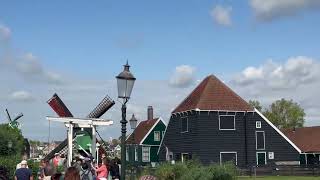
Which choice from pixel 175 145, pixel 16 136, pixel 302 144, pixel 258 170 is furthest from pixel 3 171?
pixel 302 144

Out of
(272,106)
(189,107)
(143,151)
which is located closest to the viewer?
(189,107)

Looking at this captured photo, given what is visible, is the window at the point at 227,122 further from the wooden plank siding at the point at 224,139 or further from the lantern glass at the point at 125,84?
the lantern glass at the point at 125,84

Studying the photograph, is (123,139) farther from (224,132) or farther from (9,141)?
(9,141)

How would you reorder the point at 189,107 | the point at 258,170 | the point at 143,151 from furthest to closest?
the point at 143,151 < the point at 189,107 < the point at 258,170

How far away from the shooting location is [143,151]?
6378cm

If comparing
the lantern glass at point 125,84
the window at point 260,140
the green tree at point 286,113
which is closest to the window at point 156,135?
the window at point 260,140

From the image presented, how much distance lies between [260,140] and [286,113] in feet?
146

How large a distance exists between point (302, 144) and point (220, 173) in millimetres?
41621

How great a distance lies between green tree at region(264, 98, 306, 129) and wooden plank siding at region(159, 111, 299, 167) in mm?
41542

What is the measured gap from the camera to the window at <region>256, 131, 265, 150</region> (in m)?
51.4

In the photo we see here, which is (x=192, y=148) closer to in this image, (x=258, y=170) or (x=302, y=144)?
(x=258, y=170)

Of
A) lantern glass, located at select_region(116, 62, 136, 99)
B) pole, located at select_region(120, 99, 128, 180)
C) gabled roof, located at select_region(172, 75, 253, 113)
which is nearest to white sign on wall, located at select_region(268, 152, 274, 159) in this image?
gabled roof, located at select_region(172, 75, 253, 113)

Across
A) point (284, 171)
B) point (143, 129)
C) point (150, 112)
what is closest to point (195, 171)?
point (284, 171)

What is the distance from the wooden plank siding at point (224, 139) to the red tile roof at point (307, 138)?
18.1 ft
